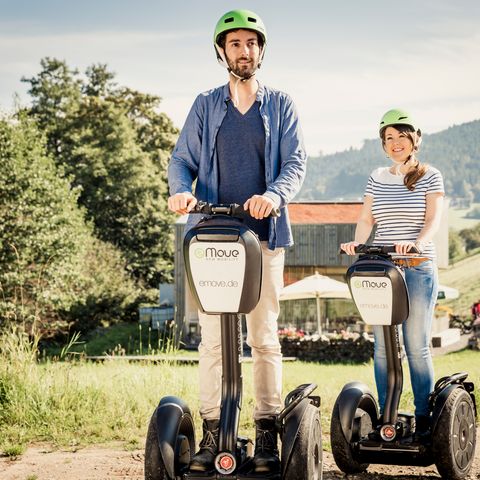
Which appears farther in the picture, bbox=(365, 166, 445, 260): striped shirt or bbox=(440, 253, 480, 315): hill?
bbox=(440, 253, 480, 315): hill

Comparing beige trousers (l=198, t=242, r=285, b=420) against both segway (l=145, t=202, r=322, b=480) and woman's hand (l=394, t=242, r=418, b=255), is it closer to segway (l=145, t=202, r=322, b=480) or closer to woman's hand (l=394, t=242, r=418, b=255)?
segway (l=145, t=202, r=322, b=480)

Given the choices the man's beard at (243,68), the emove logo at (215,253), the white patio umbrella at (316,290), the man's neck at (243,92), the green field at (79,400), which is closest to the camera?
the emove logo at (215,253)

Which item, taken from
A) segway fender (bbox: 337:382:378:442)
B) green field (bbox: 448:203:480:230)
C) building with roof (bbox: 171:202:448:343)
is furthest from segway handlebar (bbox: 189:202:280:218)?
green field (bbox: 448:203:480:230)

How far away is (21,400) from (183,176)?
123 inches

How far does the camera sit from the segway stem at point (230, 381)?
365 cm

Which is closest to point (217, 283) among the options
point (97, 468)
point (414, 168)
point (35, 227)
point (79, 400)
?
point (414, 168)

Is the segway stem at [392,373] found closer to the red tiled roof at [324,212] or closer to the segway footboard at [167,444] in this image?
the segway footboard at [167,444]

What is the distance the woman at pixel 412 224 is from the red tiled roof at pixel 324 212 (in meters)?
26.5

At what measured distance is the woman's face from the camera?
4895 millimetres

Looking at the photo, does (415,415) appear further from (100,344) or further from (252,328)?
(100,344)

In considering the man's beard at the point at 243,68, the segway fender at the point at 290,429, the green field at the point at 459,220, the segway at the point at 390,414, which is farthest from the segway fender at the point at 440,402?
the green field at the point at 459,220

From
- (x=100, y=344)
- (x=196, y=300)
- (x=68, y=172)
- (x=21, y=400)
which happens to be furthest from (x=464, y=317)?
(x=196, y=300)

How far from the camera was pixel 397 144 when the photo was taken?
16.1ft

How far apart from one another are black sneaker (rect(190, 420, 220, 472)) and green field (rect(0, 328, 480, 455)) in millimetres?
1988
